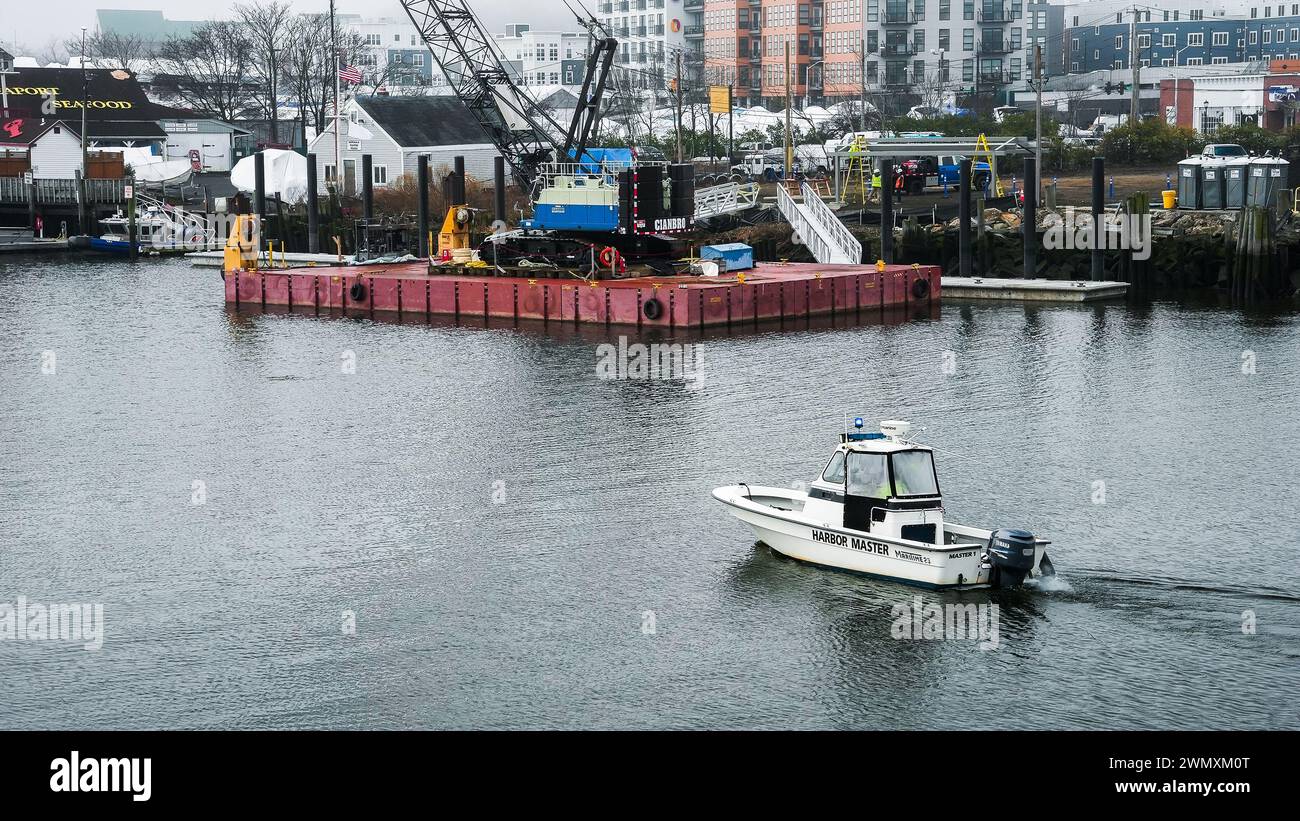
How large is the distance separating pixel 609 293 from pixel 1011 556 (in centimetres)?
3132

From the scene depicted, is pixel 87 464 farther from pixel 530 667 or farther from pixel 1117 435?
pixel 1117 435

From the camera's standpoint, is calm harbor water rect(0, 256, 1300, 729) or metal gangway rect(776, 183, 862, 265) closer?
calm harbor water rect(0, 256, 1300, 729)

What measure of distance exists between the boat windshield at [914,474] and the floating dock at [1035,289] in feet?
117

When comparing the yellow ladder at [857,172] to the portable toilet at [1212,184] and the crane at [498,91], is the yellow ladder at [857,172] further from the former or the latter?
the crane at [498,91]

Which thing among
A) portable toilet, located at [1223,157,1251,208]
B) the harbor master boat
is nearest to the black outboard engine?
the harbor master boat

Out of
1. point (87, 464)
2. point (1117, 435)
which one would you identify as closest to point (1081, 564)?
point (1117, 435)

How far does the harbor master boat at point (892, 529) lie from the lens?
26.2m

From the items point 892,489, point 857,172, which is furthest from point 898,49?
point 892,489

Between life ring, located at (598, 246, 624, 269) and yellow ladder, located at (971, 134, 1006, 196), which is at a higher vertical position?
yellow ladder, located at (971, 134, 1006, 196)

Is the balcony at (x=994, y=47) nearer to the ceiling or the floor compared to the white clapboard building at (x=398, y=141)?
nearer to the ceiling

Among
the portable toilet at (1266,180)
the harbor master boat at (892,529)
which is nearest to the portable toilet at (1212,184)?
the portable toilet at (1266,180)

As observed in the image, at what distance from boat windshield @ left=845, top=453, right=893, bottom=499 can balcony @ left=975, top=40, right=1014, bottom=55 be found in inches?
5549

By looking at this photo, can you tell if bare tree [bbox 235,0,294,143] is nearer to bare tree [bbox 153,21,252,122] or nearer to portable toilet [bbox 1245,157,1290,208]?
bare tree [bbox 153,21,252,122]

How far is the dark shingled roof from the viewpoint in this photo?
99812 millimetres
